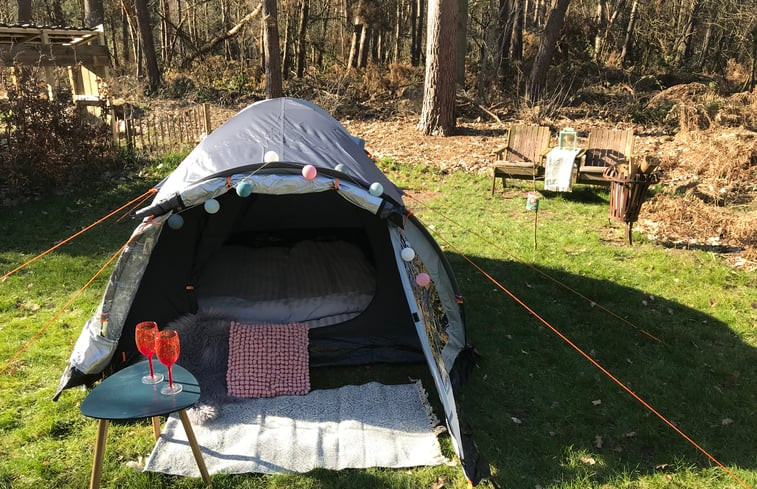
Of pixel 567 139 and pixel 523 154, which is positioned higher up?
pixel 567 139

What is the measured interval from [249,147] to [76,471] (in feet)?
7.65

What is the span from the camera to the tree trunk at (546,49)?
480 inches

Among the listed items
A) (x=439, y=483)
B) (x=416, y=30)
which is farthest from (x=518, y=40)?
(x=439, y=483)

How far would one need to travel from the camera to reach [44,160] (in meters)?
7.58

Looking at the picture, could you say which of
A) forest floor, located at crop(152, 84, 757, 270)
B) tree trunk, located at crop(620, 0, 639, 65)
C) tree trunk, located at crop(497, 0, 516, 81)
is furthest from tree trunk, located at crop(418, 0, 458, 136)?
tree trunk, located at crop(620, 0, 639, 65)

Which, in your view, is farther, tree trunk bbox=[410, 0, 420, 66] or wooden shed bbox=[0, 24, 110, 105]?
tree trunk bbox=[410, 0, 420, 66]

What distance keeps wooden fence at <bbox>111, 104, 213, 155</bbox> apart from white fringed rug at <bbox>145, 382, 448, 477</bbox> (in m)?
6.48

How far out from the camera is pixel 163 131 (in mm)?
9180

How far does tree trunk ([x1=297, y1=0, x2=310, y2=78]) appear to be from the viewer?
16.3m

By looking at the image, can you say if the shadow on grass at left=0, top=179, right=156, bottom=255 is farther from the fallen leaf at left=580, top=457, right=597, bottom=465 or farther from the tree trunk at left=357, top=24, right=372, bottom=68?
the tree trunk at left=357, top=24, right=372, bottom=68

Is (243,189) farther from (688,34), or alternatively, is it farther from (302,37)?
Answer: (688,34)

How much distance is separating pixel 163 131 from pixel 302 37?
27.6ft

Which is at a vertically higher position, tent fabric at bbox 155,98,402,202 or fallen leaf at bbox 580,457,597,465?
tent fabric at bbox 155,98,402,202

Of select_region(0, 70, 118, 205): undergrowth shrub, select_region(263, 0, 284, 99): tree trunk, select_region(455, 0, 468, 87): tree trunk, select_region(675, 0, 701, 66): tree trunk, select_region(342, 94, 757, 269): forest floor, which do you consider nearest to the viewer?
select_region(342, 94, 757, 269): forest floor
